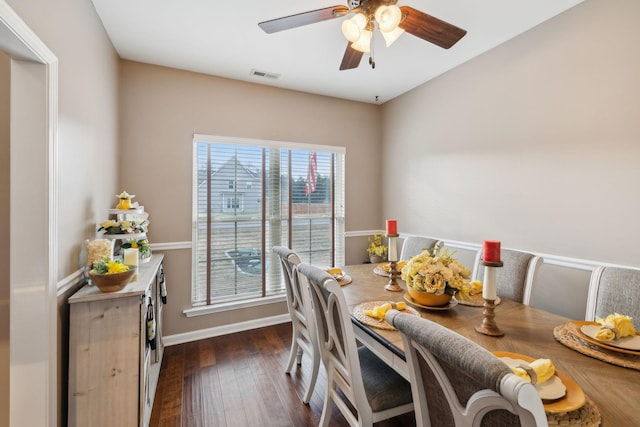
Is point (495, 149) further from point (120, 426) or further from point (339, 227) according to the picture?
point (120, 426)

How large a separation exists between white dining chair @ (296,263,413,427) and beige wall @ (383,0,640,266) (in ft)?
5.51

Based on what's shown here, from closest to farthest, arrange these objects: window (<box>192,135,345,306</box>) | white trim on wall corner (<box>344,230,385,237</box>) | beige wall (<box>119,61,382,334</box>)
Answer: beige wall (<box>119,61,382,334</box>)
window (<box>192,135,345,306</box>)
white trim on wall corner (<box>344,230,385,237</box>)

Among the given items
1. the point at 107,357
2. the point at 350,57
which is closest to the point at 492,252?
the point at 350,57

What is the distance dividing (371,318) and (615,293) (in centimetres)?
122

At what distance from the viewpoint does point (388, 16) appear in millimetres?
1442

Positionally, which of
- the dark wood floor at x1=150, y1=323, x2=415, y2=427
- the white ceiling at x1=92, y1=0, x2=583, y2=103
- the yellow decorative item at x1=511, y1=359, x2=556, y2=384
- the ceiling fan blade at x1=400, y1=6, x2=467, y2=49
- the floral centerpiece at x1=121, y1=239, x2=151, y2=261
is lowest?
the dark wood floor at x1=150, y1=323, x2=415, y2=427

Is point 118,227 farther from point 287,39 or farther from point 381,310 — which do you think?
point 287,39

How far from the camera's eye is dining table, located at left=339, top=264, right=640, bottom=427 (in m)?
0.85

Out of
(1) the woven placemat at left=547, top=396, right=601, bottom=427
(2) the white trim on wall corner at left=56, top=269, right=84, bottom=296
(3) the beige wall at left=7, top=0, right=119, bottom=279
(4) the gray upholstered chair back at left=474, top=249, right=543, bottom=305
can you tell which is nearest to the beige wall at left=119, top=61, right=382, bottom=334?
(3) the beige wall at left=7, top=0, right=119, bottom=279

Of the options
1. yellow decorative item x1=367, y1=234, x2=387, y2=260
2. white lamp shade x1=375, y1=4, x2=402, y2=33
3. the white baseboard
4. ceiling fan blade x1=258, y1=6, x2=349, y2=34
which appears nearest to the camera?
white lamp shade x1=375, y1=4, x2=402, y2=33

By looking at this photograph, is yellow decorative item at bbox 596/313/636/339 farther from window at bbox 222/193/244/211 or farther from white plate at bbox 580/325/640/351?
window at bbox 222/193/244/211

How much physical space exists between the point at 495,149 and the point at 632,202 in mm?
1008

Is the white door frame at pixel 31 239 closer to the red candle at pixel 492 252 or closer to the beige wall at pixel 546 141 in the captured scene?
the red candle at pixel 492 252

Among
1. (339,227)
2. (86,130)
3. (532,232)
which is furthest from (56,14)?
(532,232)
